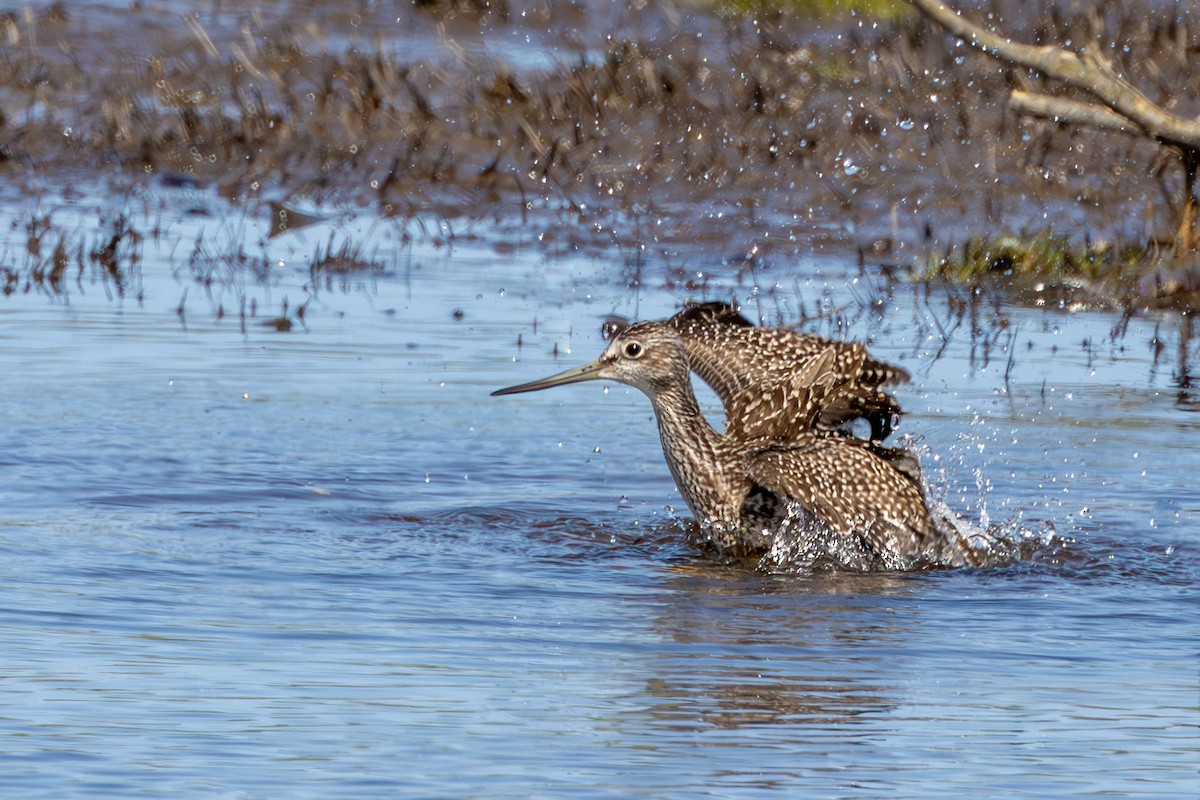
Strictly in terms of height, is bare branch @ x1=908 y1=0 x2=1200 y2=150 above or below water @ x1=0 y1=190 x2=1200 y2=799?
above

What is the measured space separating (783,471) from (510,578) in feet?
3.02

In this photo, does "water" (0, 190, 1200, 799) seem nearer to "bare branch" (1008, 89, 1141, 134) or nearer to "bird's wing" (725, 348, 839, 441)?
"bird's wing" (725, 348, 839, 441)

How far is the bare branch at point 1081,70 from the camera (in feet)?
27.8

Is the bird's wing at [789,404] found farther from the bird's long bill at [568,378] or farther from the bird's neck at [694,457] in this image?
the bird's long bill at [568,378]

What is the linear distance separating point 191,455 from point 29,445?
0.55m

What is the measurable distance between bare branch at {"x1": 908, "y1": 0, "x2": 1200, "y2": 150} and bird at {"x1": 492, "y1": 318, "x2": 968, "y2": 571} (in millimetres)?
1403

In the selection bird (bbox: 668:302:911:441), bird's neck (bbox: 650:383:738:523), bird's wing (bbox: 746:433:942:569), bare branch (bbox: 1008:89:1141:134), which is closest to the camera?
bird's wing (bbox: 746:433:942:569)

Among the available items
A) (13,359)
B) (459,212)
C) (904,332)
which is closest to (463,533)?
(13,359)

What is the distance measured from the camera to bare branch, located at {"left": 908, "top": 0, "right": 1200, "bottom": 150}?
27.8 ft

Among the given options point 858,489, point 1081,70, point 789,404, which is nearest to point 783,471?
point 858,489

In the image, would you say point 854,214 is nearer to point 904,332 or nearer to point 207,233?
point 904,332

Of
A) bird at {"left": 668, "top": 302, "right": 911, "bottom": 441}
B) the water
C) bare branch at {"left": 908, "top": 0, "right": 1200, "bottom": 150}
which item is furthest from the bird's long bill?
bare branch at {"left": 908, "top": 0, "right": 1200, "bottom": 150}

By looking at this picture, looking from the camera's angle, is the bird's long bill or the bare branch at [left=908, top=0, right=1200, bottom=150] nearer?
the bird's long bill

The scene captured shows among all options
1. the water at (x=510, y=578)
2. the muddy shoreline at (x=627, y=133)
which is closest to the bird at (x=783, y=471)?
the water at (x=510, y=578)
